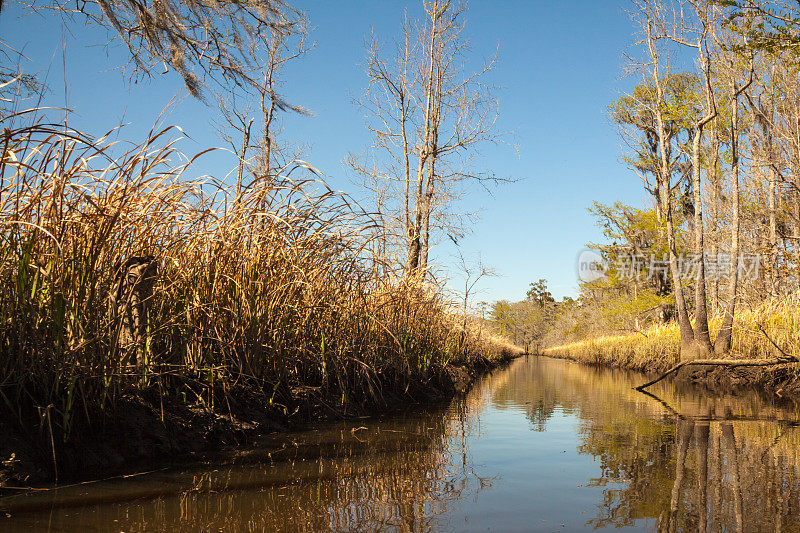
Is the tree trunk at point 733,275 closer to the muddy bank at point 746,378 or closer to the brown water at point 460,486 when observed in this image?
the muddy bank at point 746,378

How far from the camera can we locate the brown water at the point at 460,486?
1577 mm

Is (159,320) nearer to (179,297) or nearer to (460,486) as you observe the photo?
(179,297)

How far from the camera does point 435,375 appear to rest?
5562mm

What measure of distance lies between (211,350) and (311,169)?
124 cm

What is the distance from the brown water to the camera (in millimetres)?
1577

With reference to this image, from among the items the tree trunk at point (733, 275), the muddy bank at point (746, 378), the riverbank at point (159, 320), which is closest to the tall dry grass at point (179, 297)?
the riverbank at point (159, 320)

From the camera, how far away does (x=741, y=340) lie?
8805mm

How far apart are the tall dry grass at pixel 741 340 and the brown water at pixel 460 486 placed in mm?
4369

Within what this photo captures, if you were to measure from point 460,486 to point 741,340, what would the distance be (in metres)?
8.76

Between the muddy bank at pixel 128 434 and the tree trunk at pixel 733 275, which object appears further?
the tree trunk at pixel 733 275

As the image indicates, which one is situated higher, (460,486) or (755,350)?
(755,350)

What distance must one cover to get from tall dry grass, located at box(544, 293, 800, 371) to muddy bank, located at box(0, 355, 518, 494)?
6.02m

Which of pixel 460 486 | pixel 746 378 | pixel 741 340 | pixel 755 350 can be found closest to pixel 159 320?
pixel 460 486

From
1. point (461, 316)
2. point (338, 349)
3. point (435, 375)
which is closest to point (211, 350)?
point (338, 349)
